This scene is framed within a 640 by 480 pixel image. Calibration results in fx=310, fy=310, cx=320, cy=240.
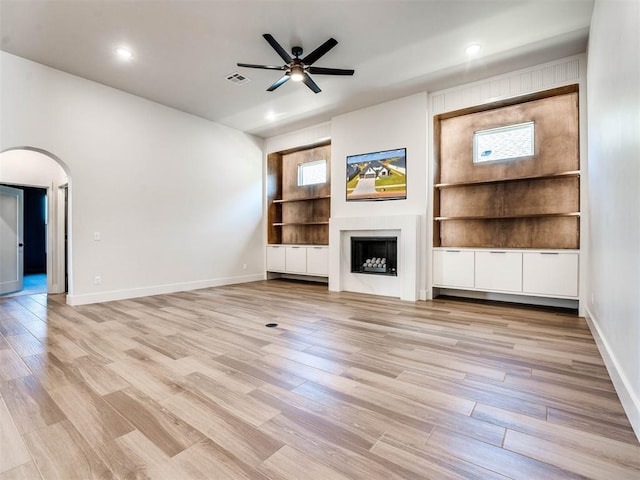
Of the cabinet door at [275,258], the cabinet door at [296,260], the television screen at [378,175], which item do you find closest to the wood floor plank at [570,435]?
the television screen at [378,175]

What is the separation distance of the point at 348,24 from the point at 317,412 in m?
3.72

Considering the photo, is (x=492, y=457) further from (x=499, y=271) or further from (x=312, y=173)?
(x=312, y=173)

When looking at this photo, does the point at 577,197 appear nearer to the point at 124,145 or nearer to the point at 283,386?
the point at 283,386

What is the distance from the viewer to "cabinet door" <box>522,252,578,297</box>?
3943 millimetres

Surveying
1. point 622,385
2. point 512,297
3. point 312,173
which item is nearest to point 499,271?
point 512,297

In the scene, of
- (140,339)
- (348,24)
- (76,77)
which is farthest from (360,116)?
(140,339)

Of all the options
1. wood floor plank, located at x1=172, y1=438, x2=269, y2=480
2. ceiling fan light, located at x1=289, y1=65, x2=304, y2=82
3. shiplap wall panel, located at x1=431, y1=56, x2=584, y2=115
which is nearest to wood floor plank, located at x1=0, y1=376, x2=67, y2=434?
wood floor plank, located at x1=172, y1=438, x2=269, y2=480

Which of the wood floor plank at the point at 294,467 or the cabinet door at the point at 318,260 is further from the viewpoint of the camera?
the cabinet door at the point at 318,260

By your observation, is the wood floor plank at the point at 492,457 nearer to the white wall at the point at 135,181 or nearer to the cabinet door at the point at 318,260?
the cabinet door at the point at 318,260

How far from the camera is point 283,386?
6.66 feet

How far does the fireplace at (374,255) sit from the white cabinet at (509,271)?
0.68m

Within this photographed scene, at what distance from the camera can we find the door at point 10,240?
557 centimetres

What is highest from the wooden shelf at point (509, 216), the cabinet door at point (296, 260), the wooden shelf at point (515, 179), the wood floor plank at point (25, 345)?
the wooden shelf at point (515, 179)

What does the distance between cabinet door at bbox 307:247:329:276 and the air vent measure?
3.31 metres
